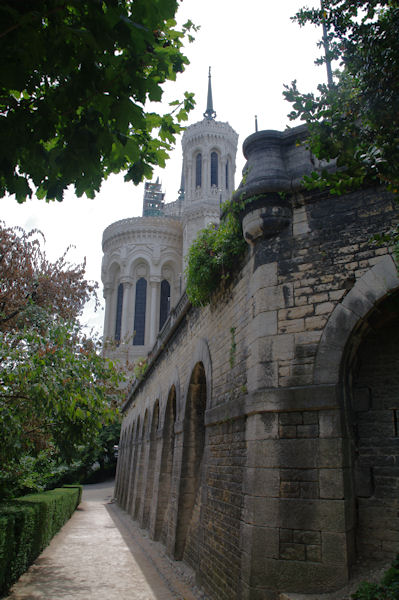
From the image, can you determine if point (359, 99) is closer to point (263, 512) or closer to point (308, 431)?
point (308, 431)

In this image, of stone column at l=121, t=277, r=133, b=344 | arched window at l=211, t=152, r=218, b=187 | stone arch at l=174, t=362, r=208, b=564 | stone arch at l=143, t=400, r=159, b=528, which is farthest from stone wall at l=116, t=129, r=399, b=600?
arched window at l=211, t=152, r=218, b=187

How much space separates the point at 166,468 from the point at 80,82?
11358 mm

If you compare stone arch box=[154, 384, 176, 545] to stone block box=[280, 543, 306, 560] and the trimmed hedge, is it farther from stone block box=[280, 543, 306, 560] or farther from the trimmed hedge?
stone block box=[280, 543, 306, 560]

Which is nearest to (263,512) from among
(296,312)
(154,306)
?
(296,312)

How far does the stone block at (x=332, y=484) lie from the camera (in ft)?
15.6

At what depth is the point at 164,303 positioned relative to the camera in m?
44.9

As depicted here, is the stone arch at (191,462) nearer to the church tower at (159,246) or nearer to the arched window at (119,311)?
the church tower at (159,246)

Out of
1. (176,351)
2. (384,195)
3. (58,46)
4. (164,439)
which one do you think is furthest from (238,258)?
(164,439)

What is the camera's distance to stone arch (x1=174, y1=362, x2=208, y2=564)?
9.33 metres

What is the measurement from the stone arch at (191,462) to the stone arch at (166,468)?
→ 2.28 meters

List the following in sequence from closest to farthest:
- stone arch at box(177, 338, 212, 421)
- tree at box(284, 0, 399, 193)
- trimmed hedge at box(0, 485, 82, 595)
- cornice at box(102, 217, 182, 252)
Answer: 1. tree at box(284, 0, 399, 193)
2. trimmed hedge at box(0, 485, 82, 595)
3. stone arch at box(177, 338, 212, 421)
4. cornice at box(102, 217, 182, 252)

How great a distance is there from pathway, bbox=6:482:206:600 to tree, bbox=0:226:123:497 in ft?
6.80

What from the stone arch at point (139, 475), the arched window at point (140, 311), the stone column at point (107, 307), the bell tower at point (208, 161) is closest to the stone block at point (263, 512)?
the stone arch at point (139, 475)

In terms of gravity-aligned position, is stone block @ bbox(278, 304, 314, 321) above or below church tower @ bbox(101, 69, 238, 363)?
below
